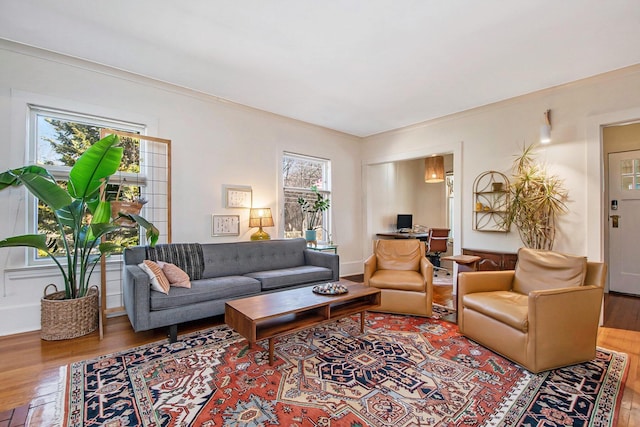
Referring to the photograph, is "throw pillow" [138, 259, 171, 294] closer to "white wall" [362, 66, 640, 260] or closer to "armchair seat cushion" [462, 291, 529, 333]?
"armchair seat cushion" [462, 291, 529, 333]

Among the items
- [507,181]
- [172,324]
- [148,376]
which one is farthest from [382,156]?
[148,376]

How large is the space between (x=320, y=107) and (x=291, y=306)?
3065 mm

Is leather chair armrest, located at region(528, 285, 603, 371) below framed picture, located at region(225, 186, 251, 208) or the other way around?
below

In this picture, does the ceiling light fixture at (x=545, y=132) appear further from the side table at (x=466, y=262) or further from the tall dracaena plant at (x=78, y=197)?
the tall dracaena plant at (x=78, y=197)

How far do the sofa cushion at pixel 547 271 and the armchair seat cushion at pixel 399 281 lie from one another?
925mm

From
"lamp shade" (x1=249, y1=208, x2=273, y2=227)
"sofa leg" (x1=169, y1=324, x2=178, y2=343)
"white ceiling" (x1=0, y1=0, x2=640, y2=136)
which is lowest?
"sofa leg" (x1=169, y1=324, x2=178, y2=343)

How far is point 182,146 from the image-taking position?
382cm

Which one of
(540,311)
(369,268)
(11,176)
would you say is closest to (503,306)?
(540,311)

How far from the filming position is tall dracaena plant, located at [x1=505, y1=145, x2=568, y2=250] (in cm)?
356

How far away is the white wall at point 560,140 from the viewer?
3.27 meters

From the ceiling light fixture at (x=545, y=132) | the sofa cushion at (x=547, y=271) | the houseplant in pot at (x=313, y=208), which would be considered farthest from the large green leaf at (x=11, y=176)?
the ceiling light fixture at (x=545, y=132)

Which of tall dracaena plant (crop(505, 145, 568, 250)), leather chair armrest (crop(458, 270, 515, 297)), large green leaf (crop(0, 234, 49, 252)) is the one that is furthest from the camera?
tall dracaena plant (crop(505, 145, 568, 250))

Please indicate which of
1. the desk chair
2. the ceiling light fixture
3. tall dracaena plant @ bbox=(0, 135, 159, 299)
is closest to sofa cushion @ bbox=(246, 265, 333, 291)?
tall dracaena plant @ bbox=(0, 135, 159, 299)

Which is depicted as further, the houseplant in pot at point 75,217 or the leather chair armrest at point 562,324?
the houseplant in pot at point 75,217
